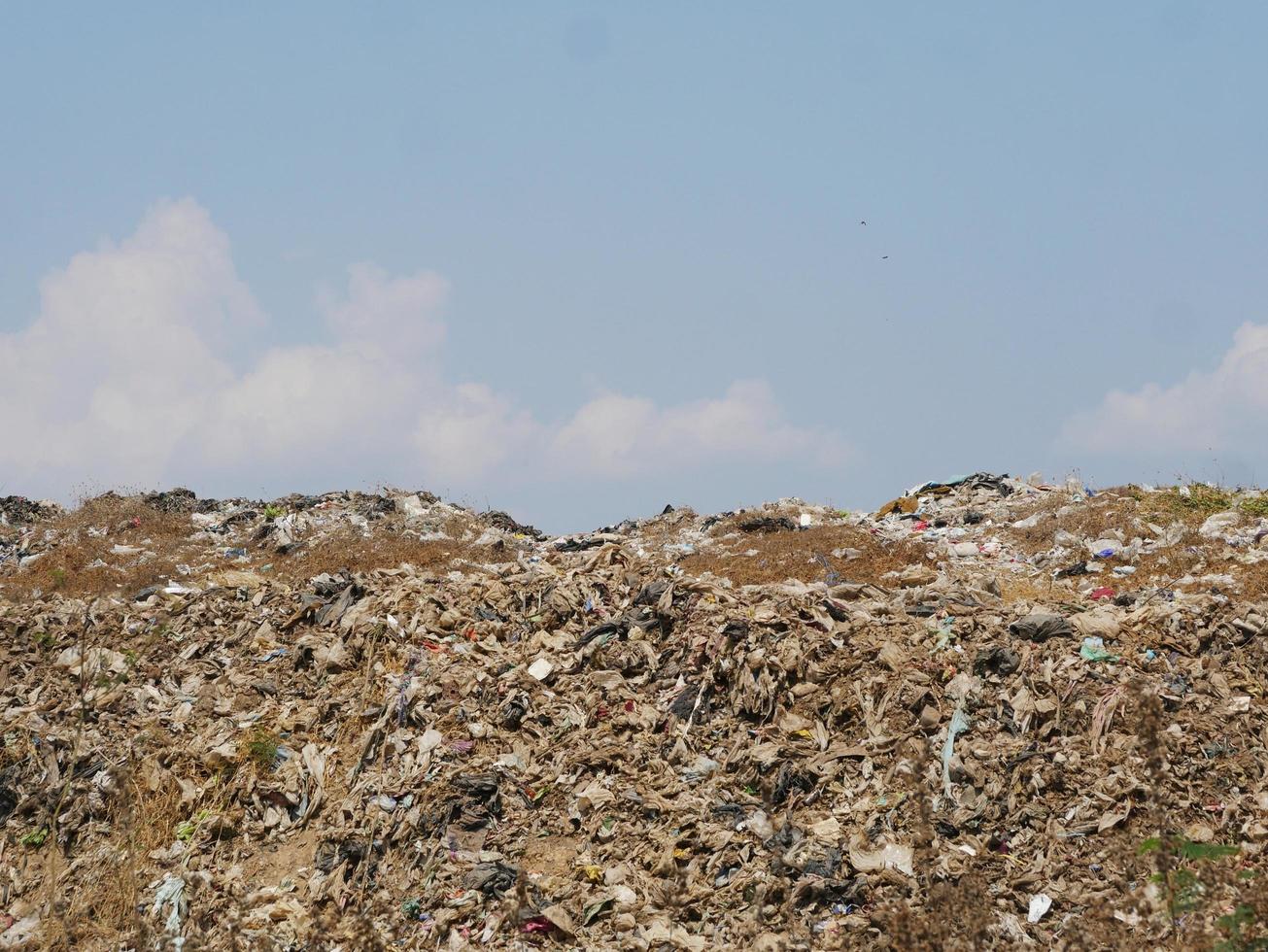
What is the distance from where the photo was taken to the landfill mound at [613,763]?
652cm

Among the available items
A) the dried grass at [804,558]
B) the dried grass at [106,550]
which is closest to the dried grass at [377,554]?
the dried grass at [106,550]

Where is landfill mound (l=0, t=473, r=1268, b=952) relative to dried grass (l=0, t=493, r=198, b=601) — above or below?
below

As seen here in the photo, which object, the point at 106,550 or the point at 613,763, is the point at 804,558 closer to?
the point at 613,763

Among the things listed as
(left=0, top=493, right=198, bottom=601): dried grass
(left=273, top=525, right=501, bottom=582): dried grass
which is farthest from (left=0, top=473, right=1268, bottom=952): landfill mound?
(left=273, top=525, right=501, bottom=582): dried grass

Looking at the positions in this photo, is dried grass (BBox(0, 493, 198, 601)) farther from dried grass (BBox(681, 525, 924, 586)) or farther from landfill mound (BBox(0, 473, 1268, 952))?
dried grass (BBox(681, 525, 924, 586))

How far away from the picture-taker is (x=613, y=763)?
25.8ft

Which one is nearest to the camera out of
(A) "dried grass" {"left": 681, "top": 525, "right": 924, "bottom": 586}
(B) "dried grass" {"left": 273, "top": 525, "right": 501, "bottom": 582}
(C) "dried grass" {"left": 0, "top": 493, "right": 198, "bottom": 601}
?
(C) "dried grass" {"left": 0, "top": 493, "right": 198, "bottom": 601}

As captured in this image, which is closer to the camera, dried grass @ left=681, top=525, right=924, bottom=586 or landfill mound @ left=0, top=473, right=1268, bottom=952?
landfill mound @ left=0, top=473, right=1268, bottom=952

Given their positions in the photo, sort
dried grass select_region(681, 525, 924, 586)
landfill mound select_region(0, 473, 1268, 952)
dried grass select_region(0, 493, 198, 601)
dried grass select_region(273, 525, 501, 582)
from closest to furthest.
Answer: landfill mound select_region(0, 473, 1268, 952) → dried grass select_region(0, 493, 198, 601) → dried grass select_region(681, 525, 924, 586) → dried grass select_region(273, 525, 501, 582)

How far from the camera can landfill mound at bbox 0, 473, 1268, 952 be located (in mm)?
6520

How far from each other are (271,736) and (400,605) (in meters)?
1.81

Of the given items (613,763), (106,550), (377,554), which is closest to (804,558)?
(377,554)

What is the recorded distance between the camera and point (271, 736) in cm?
871

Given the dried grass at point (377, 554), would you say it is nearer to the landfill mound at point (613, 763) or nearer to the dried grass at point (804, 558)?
the dried grass at point (804, 558)
